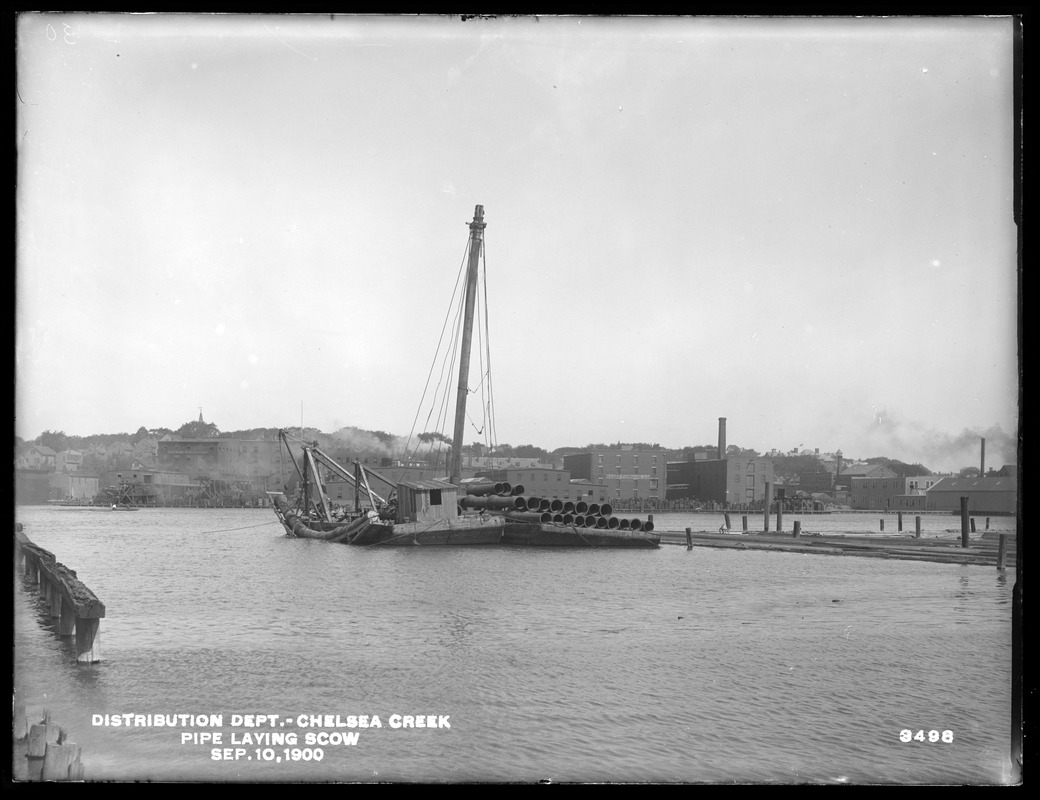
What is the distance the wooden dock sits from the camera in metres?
33.6

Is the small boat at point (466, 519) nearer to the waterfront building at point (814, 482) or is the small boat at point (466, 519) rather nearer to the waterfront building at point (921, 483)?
the waterfront building at point (921, 483)

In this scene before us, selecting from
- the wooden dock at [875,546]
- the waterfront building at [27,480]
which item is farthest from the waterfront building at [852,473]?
the waterfront building at [27,480]

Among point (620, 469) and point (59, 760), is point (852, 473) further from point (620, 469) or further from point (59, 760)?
point (59, 760)

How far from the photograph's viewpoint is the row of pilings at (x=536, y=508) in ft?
144

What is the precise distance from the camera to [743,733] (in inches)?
494

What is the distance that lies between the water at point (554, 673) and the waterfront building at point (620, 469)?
119ft

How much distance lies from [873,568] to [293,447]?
4290cm

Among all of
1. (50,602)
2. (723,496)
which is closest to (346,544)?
(50,602)

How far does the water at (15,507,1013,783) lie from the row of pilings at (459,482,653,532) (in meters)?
13.1

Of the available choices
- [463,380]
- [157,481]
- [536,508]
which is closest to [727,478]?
[536,508]

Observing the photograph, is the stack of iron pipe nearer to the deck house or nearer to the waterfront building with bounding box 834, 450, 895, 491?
the deck house

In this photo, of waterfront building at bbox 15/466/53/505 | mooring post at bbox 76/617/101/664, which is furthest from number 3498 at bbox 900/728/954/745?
mooring post at bbox 76/617/101/664

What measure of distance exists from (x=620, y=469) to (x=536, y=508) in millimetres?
26453

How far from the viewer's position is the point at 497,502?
4453 cm
